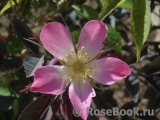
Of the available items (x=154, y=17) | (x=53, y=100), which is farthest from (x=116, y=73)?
(x=154, y=17)

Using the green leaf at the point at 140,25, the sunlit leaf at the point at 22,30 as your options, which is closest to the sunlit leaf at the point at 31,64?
the sunlit leaf at the point at 22,30

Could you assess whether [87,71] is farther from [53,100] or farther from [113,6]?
[113,6]

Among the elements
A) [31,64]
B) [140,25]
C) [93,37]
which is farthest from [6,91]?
[140,25]

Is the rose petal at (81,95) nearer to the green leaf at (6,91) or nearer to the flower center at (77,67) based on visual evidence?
the flower center at (77,67)

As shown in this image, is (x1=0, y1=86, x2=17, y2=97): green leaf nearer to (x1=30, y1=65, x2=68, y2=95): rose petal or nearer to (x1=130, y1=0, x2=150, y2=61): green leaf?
(x1=30, y1=65, x2=68, y2=95): rose petal

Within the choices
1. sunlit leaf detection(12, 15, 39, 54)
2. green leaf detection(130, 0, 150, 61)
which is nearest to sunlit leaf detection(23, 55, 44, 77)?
sunlit leaf detection(12, 15, 39, 54)

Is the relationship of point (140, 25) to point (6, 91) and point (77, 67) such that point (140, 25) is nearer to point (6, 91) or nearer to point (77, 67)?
point (77, 67)
